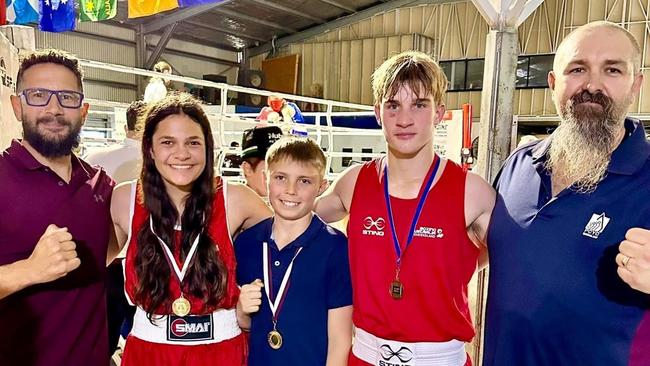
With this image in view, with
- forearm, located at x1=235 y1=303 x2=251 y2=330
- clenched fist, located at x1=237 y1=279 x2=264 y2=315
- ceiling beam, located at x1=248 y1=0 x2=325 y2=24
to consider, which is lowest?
forearm, located at x1=235 y1=303 x2=251 y2=330

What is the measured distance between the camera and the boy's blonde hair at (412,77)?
6.66 feet

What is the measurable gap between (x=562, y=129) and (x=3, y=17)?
8.26 ft

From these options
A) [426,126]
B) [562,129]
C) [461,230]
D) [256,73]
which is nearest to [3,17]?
[426,126]

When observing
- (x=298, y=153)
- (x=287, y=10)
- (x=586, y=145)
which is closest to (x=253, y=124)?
(x=298, y=153)

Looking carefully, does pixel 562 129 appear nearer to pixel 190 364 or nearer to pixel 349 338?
pixel 349 338

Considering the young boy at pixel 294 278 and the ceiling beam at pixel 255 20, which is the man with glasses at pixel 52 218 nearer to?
the young boy at pixel 294 278

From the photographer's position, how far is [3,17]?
2.55 metres

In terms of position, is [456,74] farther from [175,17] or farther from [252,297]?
[252,297]

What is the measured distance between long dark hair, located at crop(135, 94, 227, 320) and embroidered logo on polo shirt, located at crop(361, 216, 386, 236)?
1.84ft

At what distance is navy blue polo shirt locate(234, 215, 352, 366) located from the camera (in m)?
1.92

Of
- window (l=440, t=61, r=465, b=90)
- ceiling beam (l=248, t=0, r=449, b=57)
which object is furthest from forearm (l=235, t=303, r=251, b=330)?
ceiling beam (l=248, t=0, r=449, b=57)

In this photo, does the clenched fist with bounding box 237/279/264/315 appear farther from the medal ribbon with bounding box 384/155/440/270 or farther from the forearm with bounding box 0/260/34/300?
the forearm with bounding box 0/260/34/300

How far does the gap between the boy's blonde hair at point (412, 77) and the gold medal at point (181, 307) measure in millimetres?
1050

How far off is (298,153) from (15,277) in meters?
1.01
